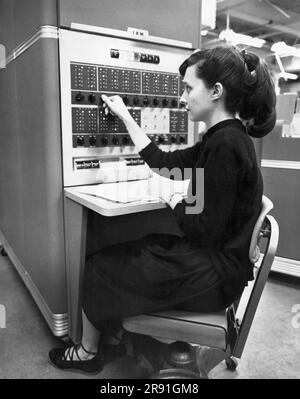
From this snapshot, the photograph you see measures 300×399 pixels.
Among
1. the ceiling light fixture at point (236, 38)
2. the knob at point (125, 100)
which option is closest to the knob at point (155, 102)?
the knob at point (125, 100)

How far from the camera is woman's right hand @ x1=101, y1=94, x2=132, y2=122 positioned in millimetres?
1483

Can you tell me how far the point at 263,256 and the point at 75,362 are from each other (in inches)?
33.5

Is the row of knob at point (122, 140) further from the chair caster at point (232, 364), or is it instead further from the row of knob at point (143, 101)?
the chair caster at point (232, 364)

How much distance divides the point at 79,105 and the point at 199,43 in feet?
2.40

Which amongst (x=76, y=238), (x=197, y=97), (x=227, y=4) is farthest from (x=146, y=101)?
(x=227, y=4)

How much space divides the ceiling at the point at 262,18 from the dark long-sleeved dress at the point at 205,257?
3.92 m

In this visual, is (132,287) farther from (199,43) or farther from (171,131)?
(199,43)

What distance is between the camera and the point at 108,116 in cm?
153

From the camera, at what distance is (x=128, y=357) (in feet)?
5.09

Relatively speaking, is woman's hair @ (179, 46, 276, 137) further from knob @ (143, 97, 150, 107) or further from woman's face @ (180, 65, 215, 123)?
knob @ (143, 97, 150, 107)

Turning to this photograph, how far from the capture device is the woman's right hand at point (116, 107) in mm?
1483

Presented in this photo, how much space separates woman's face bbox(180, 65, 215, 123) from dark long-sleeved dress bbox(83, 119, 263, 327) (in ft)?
0.19

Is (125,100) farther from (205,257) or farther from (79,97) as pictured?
(205,257)

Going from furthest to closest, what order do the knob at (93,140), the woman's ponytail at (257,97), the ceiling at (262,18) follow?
1. the ceiling at (262,18)
2. the knob at (93,140)
3. the woman's ponytail at (257,97)
